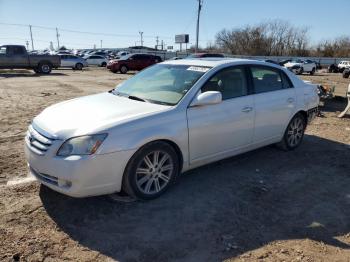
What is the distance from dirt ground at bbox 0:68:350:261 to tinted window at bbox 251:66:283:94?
117cm

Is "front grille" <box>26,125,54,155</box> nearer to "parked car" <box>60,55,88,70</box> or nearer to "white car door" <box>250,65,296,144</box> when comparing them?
"white car door" <box>250,65,296,144</box>

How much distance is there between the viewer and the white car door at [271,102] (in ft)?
18.0

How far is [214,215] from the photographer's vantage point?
4.04 metres

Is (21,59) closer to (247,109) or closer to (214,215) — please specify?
(247,109)

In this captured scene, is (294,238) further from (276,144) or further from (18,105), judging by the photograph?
(18,105)

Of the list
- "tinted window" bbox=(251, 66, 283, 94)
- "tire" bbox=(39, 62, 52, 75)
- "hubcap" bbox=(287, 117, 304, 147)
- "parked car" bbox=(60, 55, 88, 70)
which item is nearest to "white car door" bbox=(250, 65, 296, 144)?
"tinted window" bbox=(251, 66, 283, 94)

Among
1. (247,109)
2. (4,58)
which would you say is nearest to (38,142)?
(247,109)

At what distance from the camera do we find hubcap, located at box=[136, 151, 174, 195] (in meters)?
4.19

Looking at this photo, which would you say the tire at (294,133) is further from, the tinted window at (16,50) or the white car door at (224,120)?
the tinted window at (16,50)

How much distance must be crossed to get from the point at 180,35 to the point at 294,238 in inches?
2867

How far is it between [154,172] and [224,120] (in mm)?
1212

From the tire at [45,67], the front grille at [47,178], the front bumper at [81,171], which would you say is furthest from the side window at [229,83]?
the tire at [45,67]

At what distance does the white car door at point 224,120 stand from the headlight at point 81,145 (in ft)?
3.92

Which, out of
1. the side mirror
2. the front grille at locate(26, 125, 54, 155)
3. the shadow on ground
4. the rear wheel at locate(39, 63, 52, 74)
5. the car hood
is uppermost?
the side mirror
